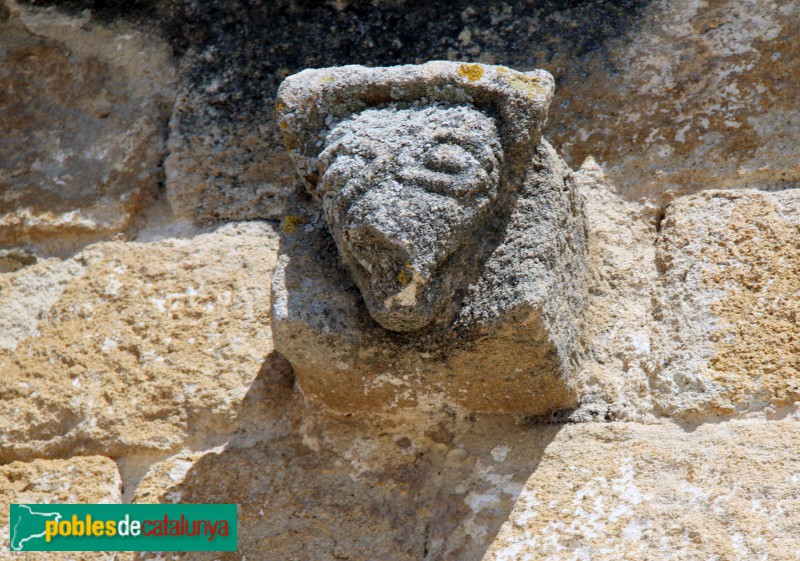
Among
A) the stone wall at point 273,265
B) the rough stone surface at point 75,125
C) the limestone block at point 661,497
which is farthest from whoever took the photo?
the rough stone surface at point 75,125

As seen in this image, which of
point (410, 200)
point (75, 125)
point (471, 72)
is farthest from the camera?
point (75, 125)

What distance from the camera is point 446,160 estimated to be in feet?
4.89

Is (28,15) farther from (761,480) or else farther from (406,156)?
(761,480)

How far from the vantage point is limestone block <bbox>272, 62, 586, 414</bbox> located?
1485 millimetres

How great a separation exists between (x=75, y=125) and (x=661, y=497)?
137 cm

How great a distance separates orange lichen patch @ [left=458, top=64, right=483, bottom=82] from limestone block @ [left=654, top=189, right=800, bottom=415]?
16.7 inches

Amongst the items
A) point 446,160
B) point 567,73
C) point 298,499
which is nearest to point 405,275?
point 446,160

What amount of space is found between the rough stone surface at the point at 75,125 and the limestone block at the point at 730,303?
101 cm

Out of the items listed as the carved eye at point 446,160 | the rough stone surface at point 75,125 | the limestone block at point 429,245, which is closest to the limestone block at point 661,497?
the limestone block at point 429,245

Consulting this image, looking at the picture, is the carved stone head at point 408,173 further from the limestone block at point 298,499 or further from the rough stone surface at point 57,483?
the rough stone surface at point 57,483

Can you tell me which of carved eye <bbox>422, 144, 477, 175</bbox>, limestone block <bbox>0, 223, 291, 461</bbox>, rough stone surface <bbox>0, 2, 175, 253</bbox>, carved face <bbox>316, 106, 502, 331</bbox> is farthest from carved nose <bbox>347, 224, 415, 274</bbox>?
rough stone surface <bbox>0, 2, 175, 253</bbox>

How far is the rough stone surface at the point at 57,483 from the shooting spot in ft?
5.79

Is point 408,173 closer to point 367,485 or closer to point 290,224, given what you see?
point 290,224

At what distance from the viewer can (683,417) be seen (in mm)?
1573
